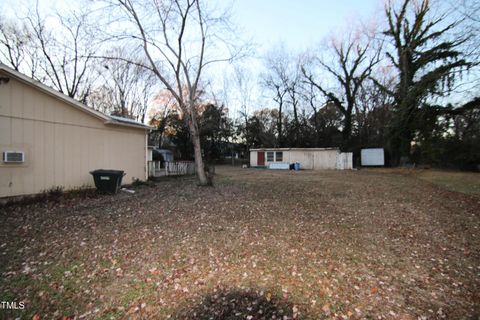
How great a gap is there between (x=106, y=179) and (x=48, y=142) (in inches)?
77.4

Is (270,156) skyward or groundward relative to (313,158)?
skyward

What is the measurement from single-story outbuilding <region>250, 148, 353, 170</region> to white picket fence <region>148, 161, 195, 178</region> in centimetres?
1079

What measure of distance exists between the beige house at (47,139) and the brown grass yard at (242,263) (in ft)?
4.06

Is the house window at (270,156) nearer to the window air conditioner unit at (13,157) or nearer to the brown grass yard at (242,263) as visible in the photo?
the brown grass yard at (242,263)

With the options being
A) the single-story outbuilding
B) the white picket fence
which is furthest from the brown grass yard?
the single-story outbuilding

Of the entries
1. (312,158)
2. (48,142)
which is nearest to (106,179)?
(48,142)

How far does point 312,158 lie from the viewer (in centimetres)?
2241

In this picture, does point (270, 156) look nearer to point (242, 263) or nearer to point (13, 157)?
point (13, 157)

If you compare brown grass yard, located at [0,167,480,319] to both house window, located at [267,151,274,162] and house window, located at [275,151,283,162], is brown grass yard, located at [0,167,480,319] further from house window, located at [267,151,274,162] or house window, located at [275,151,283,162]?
house window, located at [267,151,274,162]

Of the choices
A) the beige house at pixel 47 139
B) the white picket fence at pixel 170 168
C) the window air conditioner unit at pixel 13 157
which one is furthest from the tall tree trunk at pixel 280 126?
the window air conditioner unit at pixel 13 157

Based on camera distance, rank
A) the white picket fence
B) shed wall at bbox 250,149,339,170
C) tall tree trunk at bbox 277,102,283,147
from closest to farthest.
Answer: the white picket fence
shed wall at bbox 250,149,339,170
tall tree trunk at bbox 277,102,283,147

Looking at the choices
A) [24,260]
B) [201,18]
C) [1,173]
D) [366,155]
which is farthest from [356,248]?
[366,155]

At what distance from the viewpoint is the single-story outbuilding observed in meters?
21.5

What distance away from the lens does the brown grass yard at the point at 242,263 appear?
2256mm
